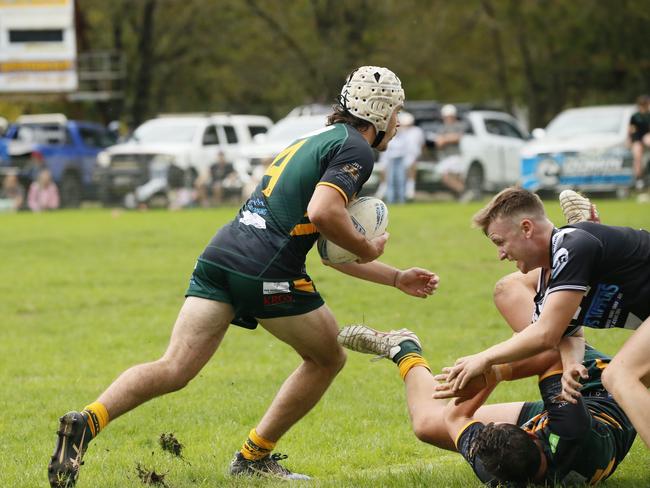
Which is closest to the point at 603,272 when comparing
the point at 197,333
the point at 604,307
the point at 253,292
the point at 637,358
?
the point at 604,307

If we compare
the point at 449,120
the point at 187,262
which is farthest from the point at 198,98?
the point at 187,262

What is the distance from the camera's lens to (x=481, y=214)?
5.21 m

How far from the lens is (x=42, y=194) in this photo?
2656 cm

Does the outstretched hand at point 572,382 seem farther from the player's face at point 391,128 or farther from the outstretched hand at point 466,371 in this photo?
the player's face at point 391,128

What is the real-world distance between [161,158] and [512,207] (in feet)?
71.1

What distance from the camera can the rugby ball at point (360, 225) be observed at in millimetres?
5641

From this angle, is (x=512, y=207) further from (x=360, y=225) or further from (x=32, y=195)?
(x=32, y=195)

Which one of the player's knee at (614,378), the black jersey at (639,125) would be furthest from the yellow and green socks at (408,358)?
the black jersey at (639,125)

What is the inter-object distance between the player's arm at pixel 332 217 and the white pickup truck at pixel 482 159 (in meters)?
20.5

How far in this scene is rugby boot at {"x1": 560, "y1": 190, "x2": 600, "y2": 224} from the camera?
5918 mm

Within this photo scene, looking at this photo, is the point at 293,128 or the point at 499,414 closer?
the point at 499,414

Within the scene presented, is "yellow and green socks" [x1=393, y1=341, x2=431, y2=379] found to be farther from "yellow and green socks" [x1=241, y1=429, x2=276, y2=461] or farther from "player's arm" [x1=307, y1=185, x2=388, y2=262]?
"yellow and green socks" [x1=241, y1=429, x2=276, y2=461]

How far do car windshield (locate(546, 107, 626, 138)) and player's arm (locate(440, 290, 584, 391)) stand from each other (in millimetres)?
20347

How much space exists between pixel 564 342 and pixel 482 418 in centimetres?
62
